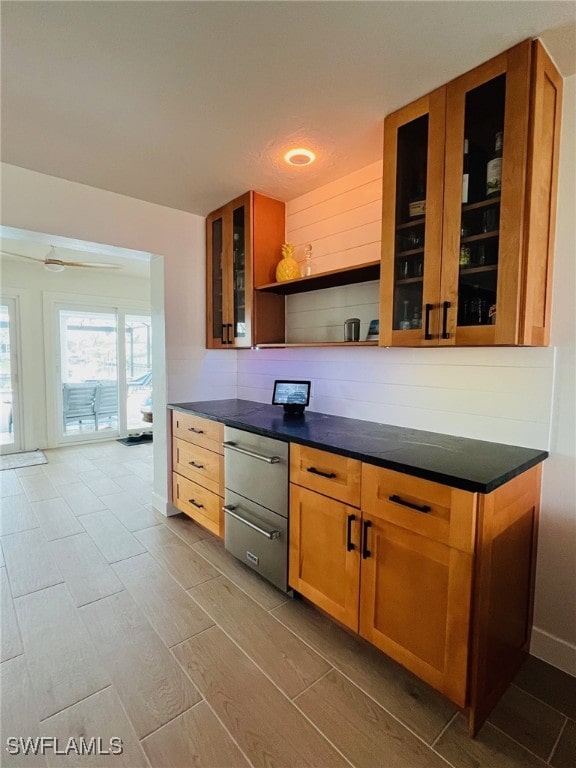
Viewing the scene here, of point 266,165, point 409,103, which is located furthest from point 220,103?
point 409,103

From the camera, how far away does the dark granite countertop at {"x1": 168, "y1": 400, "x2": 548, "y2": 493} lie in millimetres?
1314

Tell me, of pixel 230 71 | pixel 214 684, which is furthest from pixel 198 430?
pixel 230 71

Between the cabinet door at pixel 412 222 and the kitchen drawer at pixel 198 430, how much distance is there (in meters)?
1.26

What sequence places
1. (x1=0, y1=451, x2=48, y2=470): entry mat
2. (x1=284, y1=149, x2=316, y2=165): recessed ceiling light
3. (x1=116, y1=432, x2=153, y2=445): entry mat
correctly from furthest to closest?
(x1=116, y1=432, x2=153, y2=445): entry mat → (x1=0, y1=451, x2=48, y2=470): entry mat → (x1=284, y1=149, x2=316, y2=165): recessed ceiling light

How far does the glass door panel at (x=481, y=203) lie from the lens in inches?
57.3

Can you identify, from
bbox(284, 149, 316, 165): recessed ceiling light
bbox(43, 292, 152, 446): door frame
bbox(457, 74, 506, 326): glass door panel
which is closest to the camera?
bbox(457, 74, 506, 326): glass door panel

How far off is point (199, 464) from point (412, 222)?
2.04m

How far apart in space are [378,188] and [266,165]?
0.69 metres

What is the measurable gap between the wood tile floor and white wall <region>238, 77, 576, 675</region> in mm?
417

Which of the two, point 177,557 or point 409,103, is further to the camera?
point 177,557

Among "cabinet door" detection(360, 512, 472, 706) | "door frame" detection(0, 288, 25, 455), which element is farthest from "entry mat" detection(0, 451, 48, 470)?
"cabinet door" detection(360, 512, 472, 706)

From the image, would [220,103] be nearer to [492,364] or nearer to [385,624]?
[492,364]

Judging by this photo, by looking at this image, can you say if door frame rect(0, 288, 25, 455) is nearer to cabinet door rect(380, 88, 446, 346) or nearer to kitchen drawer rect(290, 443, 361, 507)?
kitchen drawer rect(290, 443, 361, 507)

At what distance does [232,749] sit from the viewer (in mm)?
1271
